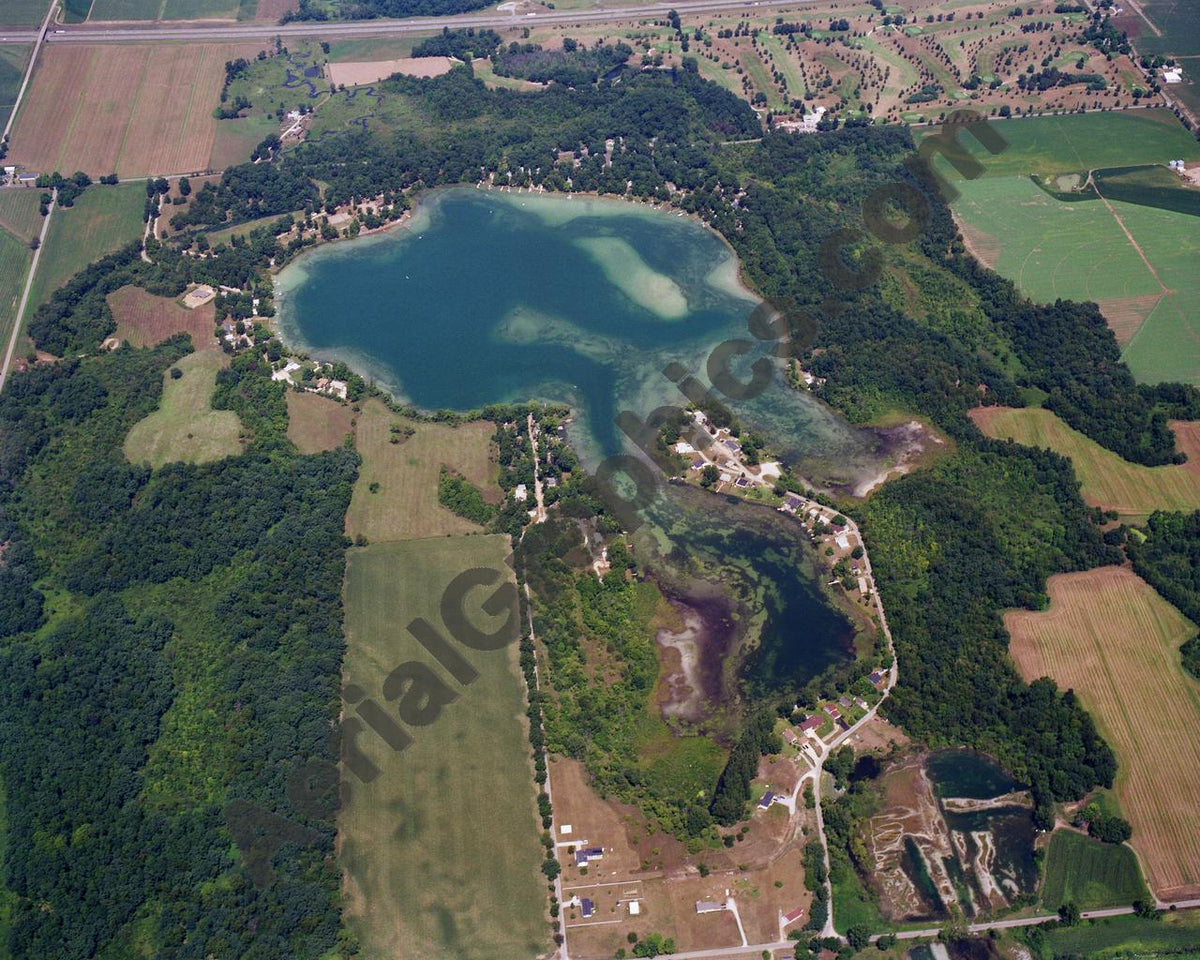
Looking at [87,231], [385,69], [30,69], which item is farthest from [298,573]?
[30,69]

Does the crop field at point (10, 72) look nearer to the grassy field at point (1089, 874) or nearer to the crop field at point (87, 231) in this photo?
the crop field at point (87, 231)

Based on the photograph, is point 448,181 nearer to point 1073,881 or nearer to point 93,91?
point 93,91

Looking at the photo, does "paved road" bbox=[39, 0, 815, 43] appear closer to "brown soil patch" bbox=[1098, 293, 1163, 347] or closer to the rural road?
the rural road

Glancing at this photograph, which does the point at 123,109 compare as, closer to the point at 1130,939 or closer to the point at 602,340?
the point at 602,340

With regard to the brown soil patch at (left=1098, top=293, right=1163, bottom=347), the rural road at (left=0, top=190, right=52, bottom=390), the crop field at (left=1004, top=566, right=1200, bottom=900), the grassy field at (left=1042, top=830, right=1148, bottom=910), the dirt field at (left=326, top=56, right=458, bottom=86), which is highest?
the brown soil patch at (left=1098, top=293, right=1163, bottom=347)

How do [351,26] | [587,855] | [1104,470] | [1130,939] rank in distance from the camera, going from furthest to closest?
[351,26] < [1104,470] < [587,855] < [1130,939]

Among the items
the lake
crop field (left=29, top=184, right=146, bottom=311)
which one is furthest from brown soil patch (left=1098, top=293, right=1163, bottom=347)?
crop field (left=29, top=184, right=146, bottom=311)
